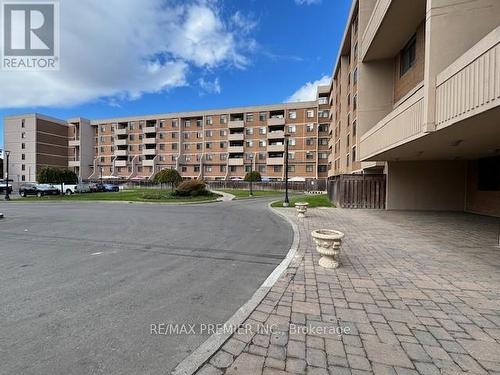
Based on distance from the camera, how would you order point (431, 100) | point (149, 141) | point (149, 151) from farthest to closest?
point (149, 151), point (149, 141), point (431, 100)

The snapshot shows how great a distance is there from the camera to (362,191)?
1766cm

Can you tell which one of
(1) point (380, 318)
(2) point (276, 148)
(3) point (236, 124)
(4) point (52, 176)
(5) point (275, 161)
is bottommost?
(1) point (380, 318)

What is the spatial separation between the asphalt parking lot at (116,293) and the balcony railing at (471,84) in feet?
17.7

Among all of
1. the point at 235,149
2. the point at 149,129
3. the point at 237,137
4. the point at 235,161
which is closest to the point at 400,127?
the point at 235,161

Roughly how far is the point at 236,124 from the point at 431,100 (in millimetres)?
51330

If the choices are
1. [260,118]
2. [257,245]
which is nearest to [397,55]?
[257,245]

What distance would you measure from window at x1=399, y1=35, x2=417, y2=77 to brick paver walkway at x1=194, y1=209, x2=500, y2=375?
12046mm

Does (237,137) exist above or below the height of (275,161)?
above

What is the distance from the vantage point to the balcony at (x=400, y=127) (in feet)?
26.0

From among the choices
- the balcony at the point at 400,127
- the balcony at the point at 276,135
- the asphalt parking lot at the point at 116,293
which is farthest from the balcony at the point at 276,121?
the asphalt parking lot at the point at 116,293

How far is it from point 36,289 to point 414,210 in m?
18.2

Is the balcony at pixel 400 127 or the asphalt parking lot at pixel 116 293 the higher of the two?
the balcony at pixel 400 127

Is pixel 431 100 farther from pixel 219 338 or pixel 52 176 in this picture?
pixel 52 176

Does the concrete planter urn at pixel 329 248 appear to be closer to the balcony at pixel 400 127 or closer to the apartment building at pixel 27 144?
the balcony at pixel 400 127
